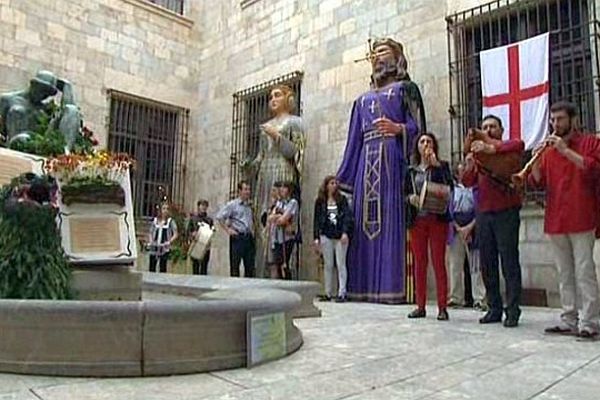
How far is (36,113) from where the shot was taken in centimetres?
449

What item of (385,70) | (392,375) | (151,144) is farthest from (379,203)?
(151,144)

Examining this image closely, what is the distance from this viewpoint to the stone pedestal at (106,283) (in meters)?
3.46

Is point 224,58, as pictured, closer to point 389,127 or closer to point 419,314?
point 389,127

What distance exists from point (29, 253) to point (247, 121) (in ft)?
21.2

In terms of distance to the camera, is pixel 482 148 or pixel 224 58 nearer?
pixel 482 148

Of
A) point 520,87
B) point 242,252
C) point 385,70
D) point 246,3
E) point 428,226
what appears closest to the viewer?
point 428,226

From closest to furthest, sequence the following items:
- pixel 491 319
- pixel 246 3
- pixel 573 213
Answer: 1. pixel 573 213
2. pixel 491 319
3. pixel 246 3

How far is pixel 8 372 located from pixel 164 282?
2428 millimetres

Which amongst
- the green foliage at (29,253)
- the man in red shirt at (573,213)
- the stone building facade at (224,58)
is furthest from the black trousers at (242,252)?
the man in red shirt at (573,213)

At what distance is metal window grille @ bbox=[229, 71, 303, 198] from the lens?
29.6 feet

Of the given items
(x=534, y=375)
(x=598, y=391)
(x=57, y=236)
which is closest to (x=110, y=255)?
(x=57, y=236)

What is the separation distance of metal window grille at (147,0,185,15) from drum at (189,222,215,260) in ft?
15.9

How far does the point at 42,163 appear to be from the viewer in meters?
3.84

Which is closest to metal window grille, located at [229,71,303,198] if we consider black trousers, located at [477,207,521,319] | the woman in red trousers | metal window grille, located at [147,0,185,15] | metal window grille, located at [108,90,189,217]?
metal window grille, located at [108,90,189,217]
